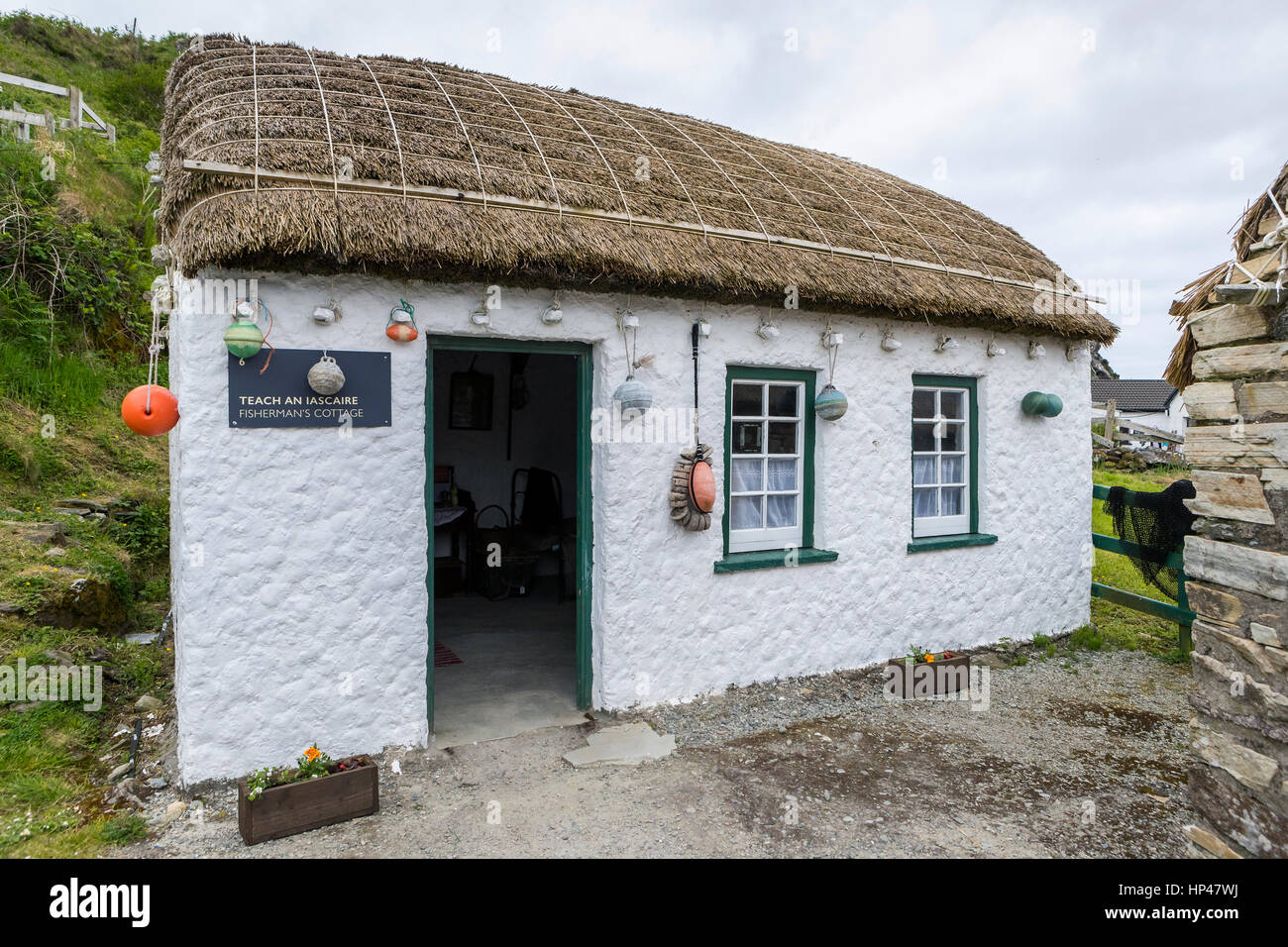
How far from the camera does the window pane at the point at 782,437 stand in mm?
6324

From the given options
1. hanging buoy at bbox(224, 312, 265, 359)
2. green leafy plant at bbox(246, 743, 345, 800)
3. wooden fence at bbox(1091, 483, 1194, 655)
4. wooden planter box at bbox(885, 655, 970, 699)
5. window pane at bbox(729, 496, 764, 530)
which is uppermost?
hanging buoy at bbox(224, 312, 265, 359)

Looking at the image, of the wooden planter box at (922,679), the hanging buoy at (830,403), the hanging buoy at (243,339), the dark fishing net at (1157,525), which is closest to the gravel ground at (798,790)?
the wooden planter box at (922,679)

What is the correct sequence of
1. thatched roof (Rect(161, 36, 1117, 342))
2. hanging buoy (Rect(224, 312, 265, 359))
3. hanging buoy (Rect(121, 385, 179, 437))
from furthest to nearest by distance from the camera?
1. thatched roof (Rect(161, 36, 1117, 342))
2. hanging buoy (Rect(224, 312, 265, 359))
3. hanging buoy (Rect(121, 385, 179, 437))

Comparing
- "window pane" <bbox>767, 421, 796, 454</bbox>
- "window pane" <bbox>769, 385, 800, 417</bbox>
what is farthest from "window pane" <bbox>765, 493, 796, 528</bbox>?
"window pane" <bbox>769, 385, 800, 417</bbox>

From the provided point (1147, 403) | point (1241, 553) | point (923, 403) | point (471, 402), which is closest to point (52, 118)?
point (471, 402)

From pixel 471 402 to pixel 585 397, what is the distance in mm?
4834

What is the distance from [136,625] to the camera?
22.7ft

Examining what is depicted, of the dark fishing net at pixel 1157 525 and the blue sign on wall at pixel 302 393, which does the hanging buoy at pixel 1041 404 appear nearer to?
the dark fishing net at pixel 1157 525

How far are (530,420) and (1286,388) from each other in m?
8.44

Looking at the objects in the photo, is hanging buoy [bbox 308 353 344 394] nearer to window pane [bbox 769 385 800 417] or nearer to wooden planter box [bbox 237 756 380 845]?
wooden planter box [bbox 237 756 380 845]

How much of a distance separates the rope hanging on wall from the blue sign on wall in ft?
6.84

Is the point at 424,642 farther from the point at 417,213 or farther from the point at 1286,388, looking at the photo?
the point at 1286,388

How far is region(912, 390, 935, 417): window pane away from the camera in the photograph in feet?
23.4

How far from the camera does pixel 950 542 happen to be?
275 inches
